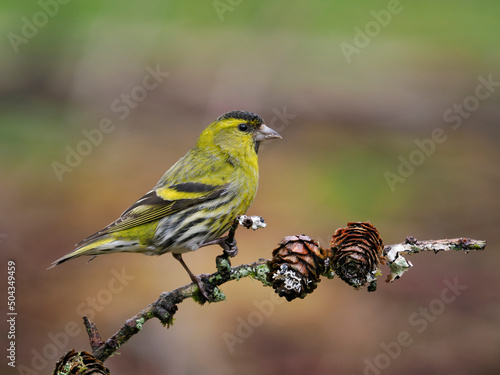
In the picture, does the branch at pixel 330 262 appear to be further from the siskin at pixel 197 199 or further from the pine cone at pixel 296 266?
the siskin at pixel 197 199

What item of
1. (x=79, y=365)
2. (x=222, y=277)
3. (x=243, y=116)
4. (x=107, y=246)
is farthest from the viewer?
(x=243, y=116)

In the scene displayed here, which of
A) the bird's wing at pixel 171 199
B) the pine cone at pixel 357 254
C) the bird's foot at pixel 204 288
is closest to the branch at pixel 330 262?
the pine cone at pixel 357 254

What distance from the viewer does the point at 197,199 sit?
10.00ft

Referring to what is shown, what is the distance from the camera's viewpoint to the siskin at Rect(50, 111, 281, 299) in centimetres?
288

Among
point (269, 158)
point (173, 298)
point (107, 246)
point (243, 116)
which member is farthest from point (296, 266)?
point (269, 158)

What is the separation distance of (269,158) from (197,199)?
2965 mm

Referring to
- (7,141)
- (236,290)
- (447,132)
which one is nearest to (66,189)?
(7,141)

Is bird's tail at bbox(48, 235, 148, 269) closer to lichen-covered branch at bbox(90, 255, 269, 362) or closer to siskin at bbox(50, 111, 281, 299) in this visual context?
siskin at bbox(50, 111, 281, 299)

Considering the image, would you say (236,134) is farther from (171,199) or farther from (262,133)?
(171,199)

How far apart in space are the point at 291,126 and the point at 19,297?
326 cm

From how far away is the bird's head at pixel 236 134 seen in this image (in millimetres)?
3207

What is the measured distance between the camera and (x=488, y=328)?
164 inches

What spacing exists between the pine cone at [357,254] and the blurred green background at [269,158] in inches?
81.8

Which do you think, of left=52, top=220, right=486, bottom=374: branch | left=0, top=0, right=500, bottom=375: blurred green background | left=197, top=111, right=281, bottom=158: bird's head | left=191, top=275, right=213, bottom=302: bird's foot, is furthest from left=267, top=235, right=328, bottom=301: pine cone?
left=0, top=0, right=500, bottom=375: blurred green background
